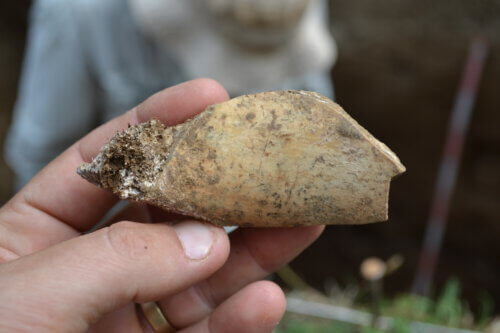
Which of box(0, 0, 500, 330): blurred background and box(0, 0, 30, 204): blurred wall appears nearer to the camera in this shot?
box(0, 0, 500, 330): blurred background

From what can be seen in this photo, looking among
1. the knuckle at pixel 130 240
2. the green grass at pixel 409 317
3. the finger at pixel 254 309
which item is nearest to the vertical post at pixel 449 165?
the green grass at pixel 409 317

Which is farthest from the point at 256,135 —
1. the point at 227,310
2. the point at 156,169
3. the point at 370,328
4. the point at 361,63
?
the point at 361,63

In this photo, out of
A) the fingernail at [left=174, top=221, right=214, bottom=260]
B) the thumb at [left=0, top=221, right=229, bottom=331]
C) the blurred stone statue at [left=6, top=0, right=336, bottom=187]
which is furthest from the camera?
the blurred stone statue at [left=6, top=0, right=336, bottom=187]

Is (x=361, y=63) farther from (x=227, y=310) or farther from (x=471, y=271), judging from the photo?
(x=227, y=310)

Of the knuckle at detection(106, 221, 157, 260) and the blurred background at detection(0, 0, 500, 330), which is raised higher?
the knuckle at detection(106, 221, 157, 260)

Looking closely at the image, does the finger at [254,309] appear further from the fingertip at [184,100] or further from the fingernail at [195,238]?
the fingertip at [184,100]

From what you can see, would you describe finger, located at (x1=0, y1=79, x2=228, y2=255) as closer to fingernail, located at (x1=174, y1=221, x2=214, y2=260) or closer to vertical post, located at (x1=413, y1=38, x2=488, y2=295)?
fingernail, located at (x1=174, y1=221, x2=214, y2=260)

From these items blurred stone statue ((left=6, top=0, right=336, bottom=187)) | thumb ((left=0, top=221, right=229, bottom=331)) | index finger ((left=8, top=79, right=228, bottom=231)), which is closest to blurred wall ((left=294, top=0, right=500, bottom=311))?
blurred stone statue ((left=6, top=0, right=336, bottom=187))

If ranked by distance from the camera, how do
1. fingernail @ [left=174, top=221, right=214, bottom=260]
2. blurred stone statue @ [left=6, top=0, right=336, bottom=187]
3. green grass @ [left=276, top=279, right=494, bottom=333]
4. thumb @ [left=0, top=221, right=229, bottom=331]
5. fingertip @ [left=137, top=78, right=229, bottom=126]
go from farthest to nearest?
green grass @ [left=276, top=279, right=494, bottom=333] < blurred stone statue @ [left=6, top=0, right=336, bottom=187] < fingertip @ [left=137, top=78, right=229, bottom=126] < fingernail @ [left=174, top=221, right=214, bottom=260] < thumb @ [left=0, top=221, right=229, bottom=331]
